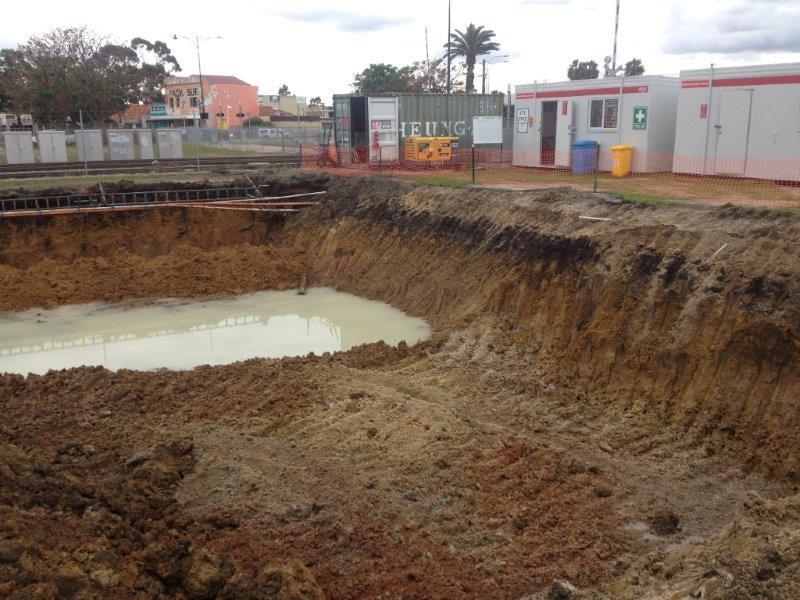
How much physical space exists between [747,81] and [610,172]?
16.1ft

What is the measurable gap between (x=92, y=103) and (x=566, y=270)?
40.0m

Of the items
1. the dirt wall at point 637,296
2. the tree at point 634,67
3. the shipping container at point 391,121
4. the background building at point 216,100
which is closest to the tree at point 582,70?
the tree at point 634,67

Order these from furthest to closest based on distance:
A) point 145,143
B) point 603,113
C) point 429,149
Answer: point 145,143 → point 429,149 → point 603,113

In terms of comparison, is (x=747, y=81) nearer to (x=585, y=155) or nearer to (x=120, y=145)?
(x=585, y=155)

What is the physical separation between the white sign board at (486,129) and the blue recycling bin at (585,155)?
3879mm

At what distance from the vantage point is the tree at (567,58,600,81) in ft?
240

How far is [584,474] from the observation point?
8.42 metres

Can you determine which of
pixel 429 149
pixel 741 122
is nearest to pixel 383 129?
pixel 429 149

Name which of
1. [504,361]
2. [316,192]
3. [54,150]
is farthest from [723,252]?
[54,150]

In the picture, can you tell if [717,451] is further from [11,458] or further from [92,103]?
[92,103]

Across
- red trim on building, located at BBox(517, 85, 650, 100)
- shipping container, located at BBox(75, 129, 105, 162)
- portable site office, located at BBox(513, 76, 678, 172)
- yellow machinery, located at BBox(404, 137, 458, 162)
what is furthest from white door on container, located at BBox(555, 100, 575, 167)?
shipping container, located at BBox(75, 129, 105, 162)

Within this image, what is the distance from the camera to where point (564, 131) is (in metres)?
24.3

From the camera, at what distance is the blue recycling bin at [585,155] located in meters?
22.8

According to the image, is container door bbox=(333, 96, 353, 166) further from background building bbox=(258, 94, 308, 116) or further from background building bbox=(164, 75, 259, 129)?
background building bbox=(258, 94, 308, 116)
